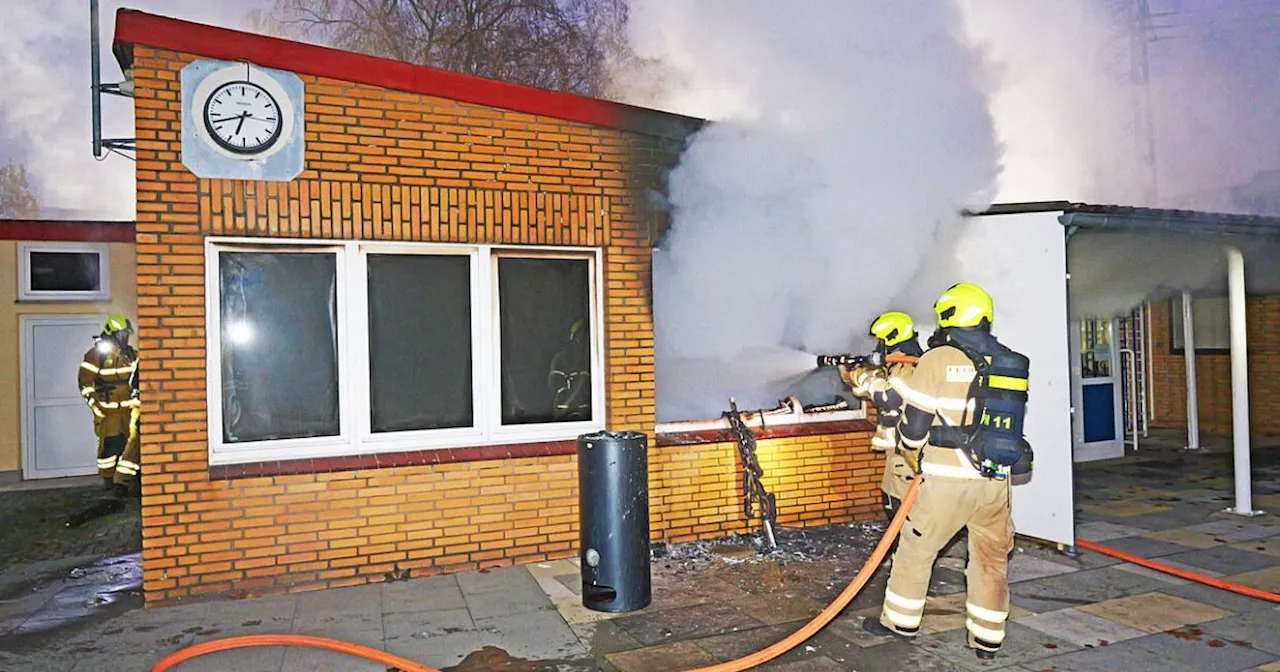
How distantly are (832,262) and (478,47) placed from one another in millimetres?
16179

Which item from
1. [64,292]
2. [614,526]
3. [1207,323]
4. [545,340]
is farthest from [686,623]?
[1207,323]

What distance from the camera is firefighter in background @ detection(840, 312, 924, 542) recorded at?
20.6 feet

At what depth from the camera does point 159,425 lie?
593 centimetres

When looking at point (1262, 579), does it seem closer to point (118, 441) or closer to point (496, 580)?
point (496, 580)

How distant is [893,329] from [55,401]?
10.7 metres

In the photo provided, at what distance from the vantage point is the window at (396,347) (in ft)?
20.8

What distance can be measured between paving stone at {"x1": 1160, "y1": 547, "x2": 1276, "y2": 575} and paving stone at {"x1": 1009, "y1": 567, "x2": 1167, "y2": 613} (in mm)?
690

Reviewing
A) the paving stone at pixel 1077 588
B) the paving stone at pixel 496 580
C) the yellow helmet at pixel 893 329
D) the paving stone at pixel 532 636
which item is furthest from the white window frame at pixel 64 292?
the paving stone at pixel 1077 588

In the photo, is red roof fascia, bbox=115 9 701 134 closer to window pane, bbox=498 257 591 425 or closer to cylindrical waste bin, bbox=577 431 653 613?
window pane, bbox=498 257 591 425

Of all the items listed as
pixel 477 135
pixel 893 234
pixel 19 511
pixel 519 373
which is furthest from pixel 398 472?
pixel 19 511

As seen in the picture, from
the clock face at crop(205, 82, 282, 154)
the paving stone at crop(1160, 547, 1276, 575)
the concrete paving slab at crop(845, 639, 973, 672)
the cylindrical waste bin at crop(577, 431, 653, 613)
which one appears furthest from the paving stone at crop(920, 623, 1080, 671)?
the clock face at crop(205, 82, 282, 154)

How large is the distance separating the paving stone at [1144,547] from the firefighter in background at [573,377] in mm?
4480

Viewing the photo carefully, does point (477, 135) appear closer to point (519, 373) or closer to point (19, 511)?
point (519, 373)

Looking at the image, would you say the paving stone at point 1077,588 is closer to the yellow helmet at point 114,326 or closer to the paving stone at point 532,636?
the paving stone at point 532,636
